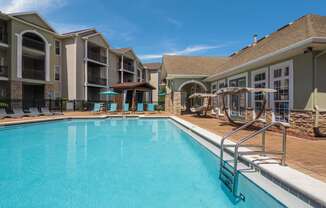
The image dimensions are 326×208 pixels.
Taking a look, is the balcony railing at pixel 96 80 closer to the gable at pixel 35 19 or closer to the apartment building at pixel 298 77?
the gable at pixel 35 19

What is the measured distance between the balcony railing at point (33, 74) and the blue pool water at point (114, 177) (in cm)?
1560

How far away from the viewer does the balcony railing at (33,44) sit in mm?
21484

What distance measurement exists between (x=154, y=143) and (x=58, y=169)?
4153 mm

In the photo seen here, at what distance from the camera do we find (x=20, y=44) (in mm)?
20344

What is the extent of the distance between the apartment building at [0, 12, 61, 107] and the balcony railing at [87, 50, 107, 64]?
4.28 m

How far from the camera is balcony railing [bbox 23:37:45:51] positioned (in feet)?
70.5

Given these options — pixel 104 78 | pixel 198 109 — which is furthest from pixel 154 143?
pixel 104 78

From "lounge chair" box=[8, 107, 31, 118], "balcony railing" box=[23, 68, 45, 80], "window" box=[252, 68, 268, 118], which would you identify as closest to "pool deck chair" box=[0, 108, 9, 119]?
"lounge chair" box=[8, 107, 31, 118]

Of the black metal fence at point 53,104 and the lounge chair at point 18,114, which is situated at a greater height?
the black metal fence at point 53,104

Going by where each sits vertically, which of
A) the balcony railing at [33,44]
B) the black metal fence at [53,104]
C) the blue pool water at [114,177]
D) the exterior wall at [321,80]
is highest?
the balcony railing at [33,44]

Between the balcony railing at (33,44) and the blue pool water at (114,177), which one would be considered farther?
the balcony railing at (33,44)

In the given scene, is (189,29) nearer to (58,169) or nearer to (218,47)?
(218,47)

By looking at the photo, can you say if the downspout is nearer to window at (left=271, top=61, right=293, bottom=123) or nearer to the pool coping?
window at (left=271, top=61, right=293, bottom=123)

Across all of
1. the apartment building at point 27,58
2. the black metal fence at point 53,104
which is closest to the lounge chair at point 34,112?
the black metal fence at point 53,104
